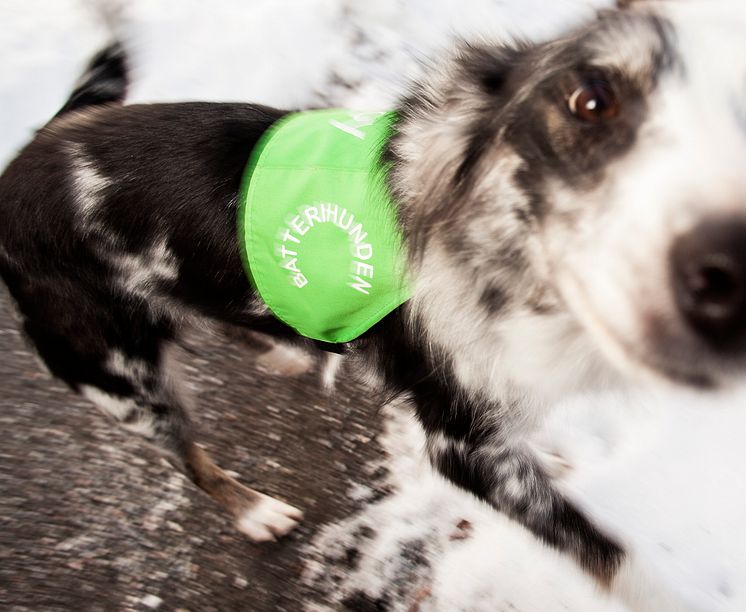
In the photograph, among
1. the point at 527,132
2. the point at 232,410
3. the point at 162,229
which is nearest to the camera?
the point at 527,132

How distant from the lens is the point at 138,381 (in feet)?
8.15

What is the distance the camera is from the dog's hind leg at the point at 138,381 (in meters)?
2.35

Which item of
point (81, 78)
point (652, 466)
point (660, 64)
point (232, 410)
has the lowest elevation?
point (232, 410)

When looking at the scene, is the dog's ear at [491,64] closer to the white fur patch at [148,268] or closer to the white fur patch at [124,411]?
the white fur patch at [148,268]

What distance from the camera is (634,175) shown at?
126 cm

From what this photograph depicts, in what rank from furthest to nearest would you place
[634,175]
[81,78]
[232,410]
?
[232,410], [81,78], [634,175]

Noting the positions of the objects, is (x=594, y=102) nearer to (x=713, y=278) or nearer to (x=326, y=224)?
(x=713, y=278)

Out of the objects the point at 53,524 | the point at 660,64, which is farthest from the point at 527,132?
the point at 53,524

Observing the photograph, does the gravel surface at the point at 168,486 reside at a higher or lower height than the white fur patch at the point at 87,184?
lower

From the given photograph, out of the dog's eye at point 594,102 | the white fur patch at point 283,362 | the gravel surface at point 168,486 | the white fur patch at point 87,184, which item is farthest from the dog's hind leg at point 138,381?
the dog's eye at point 594,102

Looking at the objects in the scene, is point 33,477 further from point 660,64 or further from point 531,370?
point 660,64

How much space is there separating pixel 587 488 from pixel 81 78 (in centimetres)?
245

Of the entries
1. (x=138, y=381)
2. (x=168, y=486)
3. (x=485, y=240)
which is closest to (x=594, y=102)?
(x=485, y=240)

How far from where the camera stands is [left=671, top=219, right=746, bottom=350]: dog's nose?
111 cm
